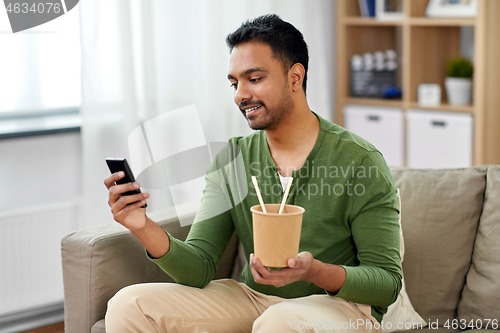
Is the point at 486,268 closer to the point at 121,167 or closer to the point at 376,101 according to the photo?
the point at 121,167

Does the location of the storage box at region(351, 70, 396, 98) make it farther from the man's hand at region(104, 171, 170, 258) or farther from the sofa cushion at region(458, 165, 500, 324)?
the man's hand at region(104, 171, 170, 258)

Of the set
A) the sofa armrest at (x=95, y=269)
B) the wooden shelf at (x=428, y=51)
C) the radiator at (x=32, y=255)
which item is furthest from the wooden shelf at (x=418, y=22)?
the sofa armrest at (x=95, y=269)

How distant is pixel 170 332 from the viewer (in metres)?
1.37

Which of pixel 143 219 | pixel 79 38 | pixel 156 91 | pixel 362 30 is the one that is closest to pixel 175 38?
pixel 156 91

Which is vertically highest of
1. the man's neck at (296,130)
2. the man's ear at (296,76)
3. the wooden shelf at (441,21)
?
the wooden shelf at (441,21)

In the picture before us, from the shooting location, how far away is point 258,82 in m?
1.41

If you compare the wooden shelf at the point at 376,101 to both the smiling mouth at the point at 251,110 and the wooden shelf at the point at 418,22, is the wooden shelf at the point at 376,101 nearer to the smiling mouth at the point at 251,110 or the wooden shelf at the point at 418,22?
the wooden shelf at the point at 418,22

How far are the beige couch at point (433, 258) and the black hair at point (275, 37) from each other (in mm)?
551

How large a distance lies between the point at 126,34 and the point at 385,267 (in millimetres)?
1617

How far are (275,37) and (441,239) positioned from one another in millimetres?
729

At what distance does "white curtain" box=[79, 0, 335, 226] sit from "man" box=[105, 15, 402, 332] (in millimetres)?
1032

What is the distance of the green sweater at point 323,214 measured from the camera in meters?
1.31

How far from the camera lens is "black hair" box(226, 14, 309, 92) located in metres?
1.42

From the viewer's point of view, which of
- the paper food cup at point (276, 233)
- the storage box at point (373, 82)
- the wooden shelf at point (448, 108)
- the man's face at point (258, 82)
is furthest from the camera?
the storage box at point (373, 82)
